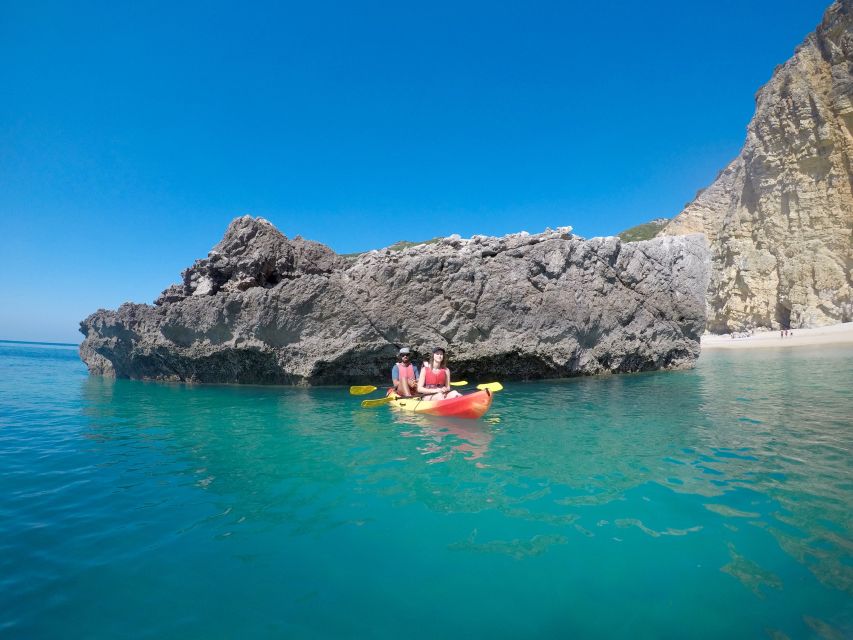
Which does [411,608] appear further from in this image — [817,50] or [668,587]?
[817,50]

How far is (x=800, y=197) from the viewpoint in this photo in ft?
157

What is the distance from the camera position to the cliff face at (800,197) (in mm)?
45406

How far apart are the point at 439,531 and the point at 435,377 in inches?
353

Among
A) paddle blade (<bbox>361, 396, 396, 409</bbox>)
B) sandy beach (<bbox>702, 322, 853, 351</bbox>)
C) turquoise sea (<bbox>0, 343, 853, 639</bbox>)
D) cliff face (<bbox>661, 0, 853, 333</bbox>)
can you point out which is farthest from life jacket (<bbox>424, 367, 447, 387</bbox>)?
cliff face (<bbox>661, 0, 853, 333</bbox>)

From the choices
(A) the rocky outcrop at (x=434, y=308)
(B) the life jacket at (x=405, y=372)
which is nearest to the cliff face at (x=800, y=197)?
(A) the rocky outcrop at (x=434, y=308)

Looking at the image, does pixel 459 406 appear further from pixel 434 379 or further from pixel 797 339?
pixel 797 339

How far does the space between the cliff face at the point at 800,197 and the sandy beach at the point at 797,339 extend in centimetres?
436

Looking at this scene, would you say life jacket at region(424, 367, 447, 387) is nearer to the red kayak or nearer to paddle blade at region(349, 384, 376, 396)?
the red kayak

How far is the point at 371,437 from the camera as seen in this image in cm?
1025

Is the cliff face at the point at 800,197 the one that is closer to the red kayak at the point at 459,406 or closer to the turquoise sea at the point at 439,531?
the turquoise sea at the point at 439,531

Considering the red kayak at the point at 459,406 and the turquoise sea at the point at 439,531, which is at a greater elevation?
the red kayak at the point at 459,406

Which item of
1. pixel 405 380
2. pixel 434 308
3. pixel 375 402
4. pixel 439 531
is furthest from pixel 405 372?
pixel 439 531

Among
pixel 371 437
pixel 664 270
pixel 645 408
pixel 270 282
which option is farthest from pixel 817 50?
pixel 371 437

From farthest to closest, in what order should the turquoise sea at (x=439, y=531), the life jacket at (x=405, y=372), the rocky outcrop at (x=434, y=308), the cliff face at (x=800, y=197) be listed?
the cliff face at (x=800, y=197)
the rocky outcrop at (x=434, y=308)
the life jacket at (x=405, y=372)
the turquoise sea at (x=439, y=531)
